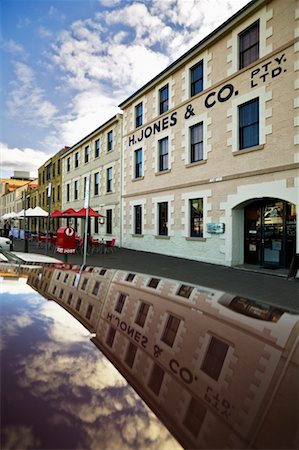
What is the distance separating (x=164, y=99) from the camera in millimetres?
17109

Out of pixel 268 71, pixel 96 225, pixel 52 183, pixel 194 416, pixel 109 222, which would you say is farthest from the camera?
Answer: pixel 52 183

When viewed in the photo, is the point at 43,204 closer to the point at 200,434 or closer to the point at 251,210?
the point at 251,210

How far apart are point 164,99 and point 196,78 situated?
2.75m

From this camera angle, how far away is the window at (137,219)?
62.8 feet

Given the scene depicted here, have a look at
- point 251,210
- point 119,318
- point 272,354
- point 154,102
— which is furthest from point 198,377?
point 154,102

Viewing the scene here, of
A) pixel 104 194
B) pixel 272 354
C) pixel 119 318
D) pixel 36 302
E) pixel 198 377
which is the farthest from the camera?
pixel 104 194

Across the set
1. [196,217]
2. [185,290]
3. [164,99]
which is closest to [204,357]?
[185,290]

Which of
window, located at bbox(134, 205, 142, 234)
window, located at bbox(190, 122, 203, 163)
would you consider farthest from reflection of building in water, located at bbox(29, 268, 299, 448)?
window, located at bbox(134, 205, 142, 234)

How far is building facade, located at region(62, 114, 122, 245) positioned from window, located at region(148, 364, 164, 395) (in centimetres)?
1803

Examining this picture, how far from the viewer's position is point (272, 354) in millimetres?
1636

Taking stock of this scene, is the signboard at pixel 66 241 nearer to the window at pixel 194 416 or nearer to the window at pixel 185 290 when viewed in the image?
the window at pixel 185 290

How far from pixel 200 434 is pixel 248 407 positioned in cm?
32

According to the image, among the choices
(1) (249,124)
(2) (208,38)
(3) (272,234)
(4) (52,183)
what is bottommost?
(3) (272,234)

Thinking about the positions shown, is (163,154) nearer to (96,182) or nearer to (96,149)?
(96,182)
